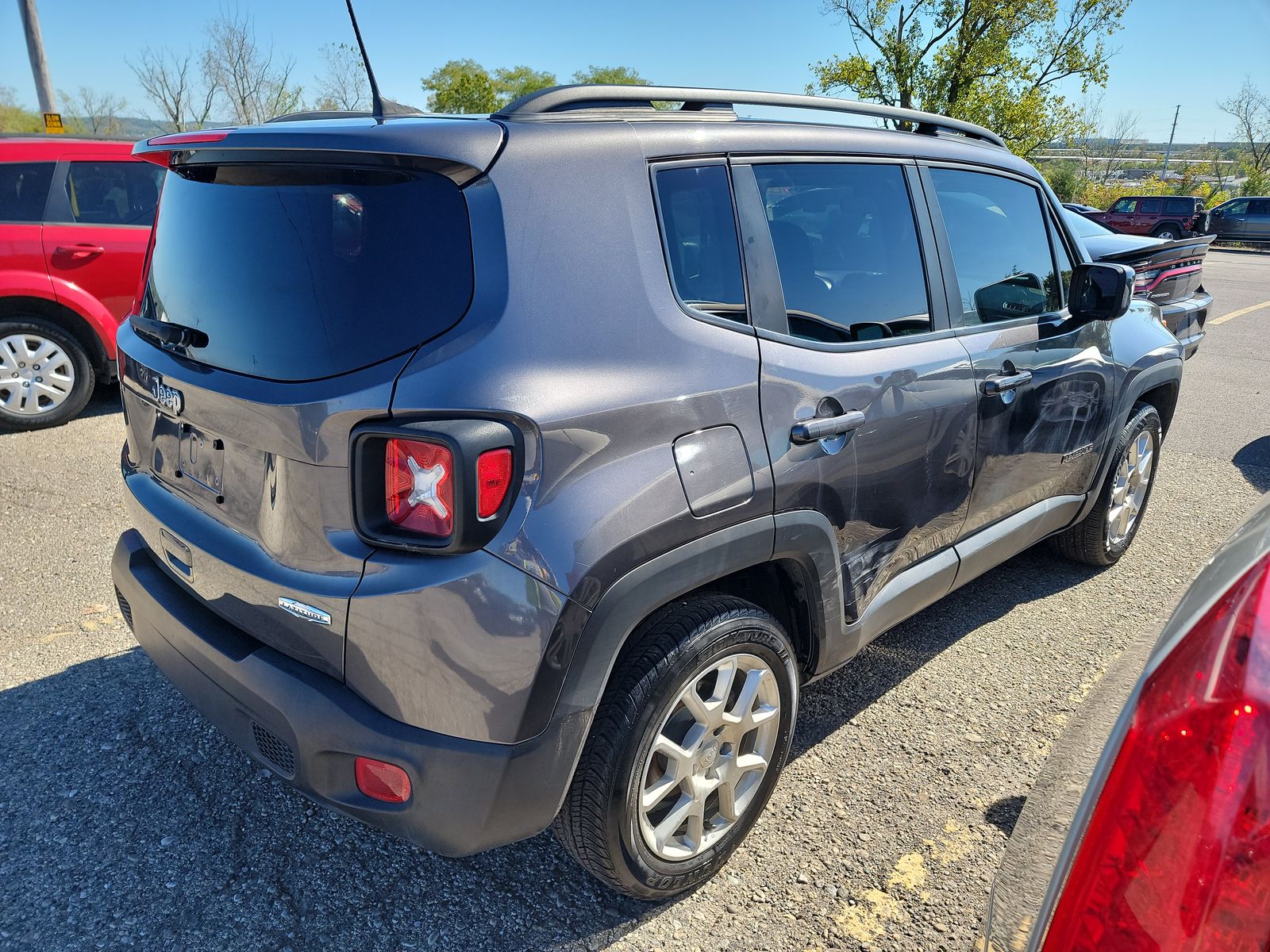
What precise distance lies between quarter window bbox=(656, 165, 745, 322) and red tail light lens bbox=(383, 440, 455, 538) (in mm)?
718

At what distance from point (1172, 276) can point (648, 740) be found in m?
6.90

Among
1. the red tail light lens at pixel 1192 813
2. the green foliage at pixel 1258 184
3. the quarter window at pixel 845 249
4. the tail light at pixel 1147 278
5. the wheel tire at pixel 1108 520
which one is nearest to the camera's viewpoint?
the red tail light lens at pixel 1192 813

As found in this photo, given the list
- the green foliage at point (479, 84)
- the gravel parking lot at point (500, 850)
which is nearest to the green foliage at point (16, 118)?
the green foliage at point (479, 84)

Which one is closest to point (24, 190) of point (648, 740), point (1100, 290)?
point (648, 740)

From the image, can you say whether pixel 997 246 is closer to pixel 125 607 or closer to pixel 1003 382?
pixel 1003 382

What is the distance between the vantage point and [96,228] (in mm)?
6297

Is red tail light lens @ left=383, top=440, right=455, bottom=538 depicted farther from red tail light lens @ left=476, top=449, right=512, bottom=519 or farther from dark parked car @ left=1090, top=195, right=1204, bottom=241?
dark parked car @ left=1090, top=195, right=1204, bottom=241

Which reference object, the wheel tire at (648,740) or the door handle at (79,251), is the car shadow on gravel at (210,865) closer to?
the wheel tire at (648,740)

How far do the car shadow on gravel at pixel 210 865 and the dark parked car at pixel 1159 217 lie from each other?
101 feet

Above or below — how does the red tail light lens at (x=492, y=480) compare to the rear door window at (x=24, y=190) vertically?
below

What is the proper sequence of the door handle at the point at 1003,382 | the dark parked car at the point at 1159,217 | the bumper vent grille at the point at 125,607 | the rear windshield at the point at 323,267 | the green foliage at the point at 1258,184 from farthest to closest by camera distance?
the green foliage at the point at 1258,184 → the dark parked car at the point at 1159,217 → the door handle at the point at 1003,382 → the bumper vent grille at the point at 125,607 → the rear windshield at the point at 323,267

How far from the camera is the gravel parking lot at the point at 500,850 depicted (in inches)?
87.4

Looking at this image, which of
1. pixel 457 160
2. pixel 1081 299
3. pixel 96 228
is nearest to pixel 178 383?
pixel 457 160

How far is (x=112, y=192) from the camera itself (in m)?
6.41
